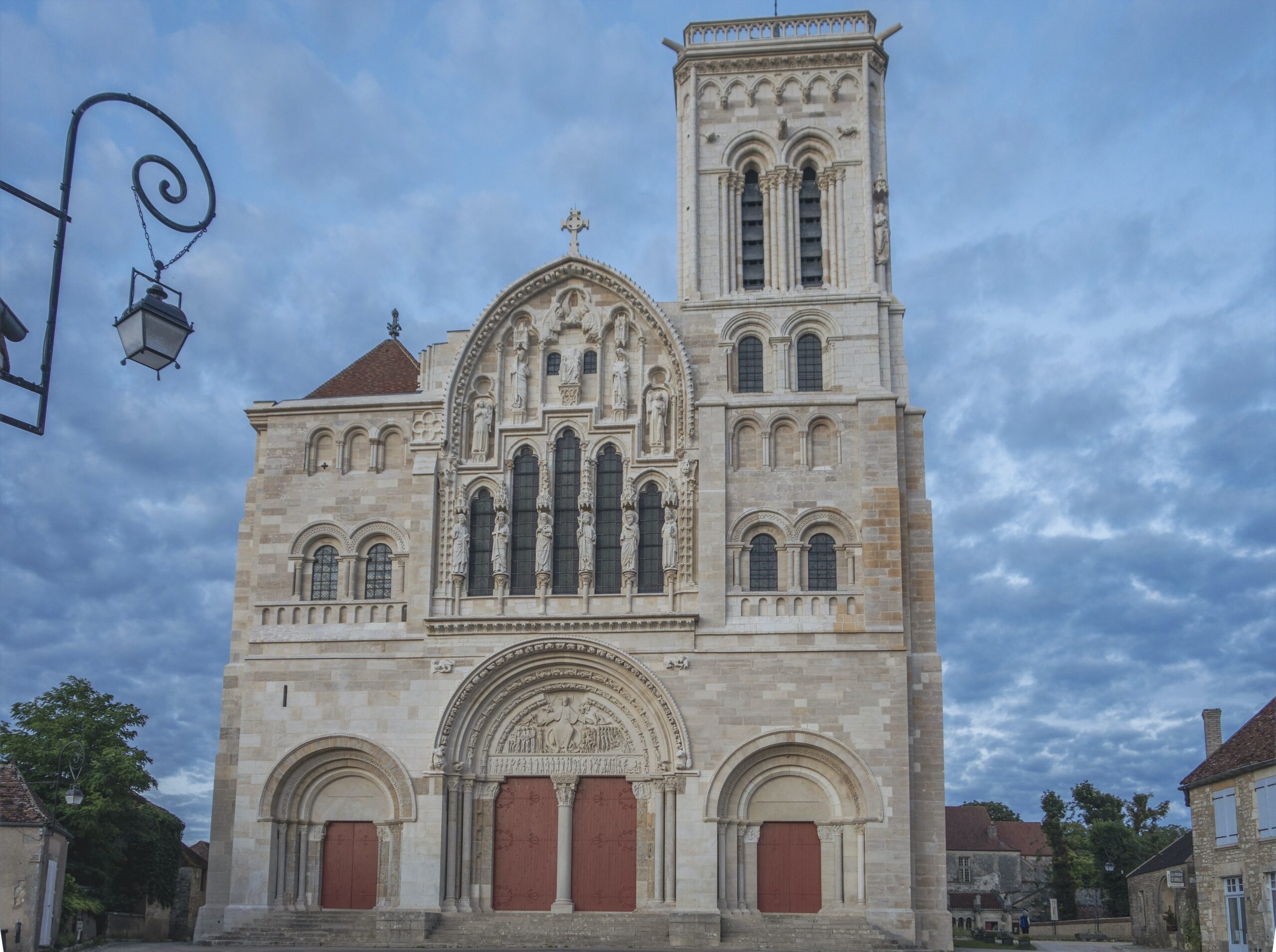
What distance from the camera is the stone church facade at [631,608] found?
98.7 feet

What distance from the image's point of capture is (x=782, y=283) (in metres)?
34.0

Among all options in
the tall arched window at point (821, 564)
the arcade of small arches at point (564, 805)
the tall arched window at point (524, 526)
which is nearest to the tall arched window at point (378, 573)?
the tall arched window at point (524, 526)

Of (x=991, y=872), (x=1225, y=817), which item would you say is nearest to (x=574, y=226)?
(x=1225, y=817)

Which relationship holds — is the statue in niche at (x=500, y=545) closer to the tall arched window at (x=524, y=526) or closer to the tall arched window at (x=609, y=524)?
the tall arched window at (x=524, y=526)

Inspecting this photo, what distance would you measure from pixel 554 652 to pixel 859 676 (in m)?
6.94

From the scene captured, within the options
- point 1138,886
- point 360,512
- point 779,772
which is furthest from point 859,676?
point 1138,886

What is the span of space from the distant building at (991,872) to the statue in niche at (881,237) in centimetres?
3899

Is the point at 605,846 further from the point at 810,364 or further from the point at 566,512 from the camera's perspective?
the point at 810,364

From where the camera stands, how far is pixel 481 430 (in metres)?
33.4

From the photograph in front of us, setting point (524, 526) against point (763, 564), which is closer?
point (763, 564)

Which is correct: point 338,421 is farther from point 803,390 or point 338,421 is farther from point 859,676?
point 859,676

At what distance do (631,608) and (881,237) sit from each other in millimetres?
11090

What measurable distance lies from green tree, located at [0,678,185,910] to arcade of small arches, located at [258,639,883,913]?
4.57 m

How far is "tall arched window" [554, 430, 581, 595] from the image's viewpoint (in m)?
32.3
